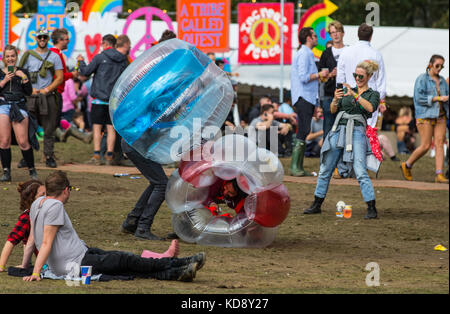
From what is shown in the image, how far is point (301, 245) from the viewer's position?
27.2 feet

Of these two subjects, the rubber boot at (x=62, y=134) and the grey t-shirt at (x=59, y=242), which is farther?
the rubber boot at (x=62, y=134)

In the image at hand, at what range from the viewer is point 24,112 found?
11227 mm

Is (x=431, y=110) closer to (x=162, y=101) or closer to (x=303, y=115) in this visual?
(x=303, y=115)

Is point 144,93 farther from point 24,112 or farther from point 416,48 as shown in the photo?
point 416,48

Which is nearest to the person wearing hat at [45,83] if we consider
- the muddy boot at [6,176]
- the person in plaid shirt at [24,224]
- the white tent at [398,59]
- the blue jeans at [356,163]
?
the muddy boot at [6,176]

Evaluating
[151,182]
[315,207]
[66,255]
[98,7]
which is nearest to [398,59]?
[98,7]

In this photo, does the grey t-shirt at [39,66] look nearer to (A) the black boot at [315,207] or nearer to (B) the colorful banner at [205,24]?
(A) the black boot at [315,207]

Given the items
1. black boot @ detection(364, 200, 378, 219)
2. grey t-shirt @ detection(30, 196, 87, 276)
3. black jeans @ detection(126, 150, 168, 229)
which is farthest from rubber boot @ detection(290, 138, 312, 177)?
grey t-shirt @ detection(30, 196, 87, 276)

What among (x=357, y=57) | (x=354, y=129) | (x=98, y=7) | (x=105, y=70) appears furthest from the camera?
(x=98, y=7)

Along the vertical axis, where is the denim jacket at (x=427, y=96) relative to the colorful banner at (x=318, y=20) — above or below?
below

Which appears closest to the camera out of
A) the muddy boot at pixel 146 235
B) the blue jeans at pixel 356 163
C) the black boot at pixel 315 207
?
the muddy boot at pixel 146 235

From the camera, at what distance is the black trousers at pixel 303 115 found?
41.4 ft

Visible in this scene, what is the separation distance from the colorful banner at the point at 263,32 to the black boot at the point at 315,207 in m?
10.6

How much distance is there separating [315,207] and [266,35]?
11.4m
